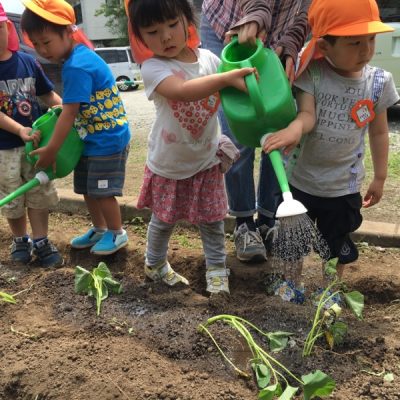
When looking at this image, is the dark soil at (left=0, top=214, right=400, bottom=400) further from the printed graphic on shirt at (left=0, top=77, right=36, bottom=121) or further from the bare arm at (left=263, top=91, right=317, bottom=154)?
the printed graphic on shirt at (left=0, top=77, right=36, bottom=121)

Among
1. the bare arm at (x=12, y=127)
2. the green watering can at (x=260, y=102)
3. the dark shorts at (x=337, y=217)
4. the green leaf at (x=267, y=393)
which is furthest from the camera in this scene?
the bare arm at (x=12, y=127)

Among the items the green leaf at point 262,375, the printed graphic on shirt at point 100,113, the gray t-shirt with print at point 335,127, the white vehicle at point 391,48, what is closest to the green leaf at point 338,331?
the green leaf at point 262,375

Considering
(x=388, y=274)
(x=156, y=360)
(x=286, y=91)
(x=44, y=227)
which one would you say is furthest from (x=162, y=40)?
(x=388, y=274)

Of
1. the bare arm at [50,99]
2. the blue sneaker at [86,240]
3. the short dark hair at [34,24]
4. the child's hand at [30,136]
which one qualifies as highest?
the short dark hair at [34,24]

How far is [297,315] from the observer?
6.39 feet

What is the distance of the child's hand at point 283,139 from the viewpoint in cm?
167

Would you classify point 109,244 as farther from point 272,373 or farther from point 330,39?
point 330,39

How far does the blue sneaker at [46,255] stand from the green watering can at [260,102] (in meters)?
1.43

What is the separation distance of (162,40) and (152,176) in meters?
0.62

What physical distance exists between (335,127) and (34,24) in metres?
1.40

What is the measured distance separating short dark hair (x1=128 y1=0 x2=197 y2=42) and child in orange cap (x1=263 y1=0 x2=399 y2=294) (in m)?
0.52

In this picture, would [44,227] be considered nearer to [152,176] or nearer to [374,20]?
[152,176]

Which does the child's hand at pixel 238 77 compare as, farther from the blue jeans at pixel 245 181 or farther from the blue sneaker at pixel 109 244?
the blue sneaker at pixel 109 244

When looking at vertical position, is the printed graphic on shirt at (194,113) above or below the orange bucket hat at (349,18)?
below
